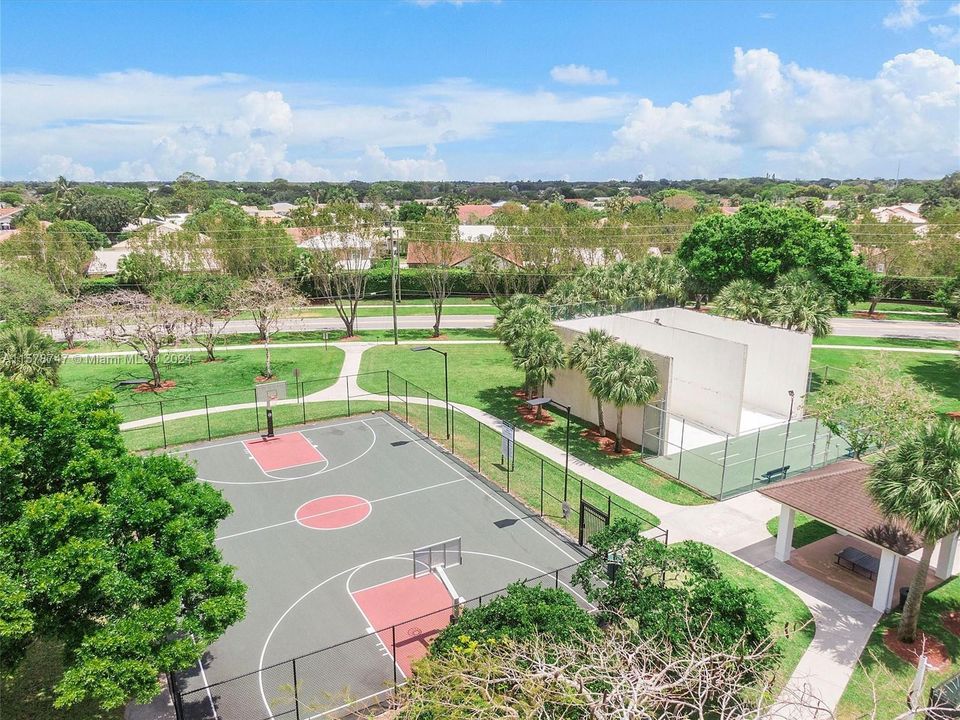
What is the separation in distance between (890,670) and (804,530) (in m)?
7.34

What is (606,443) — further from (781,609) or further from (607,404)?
(781,609)

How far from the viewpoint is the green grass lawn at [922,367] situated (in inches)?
1404

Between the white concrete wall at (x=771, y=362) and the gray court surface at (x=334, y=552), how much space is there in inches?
658

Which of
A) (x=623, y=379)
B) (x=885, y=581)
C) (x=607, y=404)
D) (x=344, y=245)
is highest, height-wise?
(x=344, y=245)

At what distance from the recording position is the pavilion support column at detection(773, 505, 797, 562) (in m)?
19.9

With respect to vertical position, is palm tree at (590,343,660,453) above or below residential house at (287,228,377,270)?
below

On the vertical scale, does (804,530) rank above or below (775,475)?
below

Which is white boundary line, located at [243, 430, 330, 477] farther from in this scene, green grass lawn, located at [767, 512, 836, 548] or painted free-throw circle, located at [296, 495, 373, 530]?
green grass lawn, located at [767, 512, 836, 548]

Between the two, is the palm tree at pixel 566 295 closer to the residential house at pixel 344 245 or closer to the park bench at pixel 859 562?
the residential house at pixel 344 245

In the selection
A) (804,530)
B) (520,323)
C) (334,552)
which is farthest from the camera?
(520,323)

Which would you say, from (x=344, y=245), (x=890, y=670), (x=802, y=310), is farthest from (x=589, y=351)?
(x=344, y=245)

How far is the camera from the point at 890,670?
50.6 ft

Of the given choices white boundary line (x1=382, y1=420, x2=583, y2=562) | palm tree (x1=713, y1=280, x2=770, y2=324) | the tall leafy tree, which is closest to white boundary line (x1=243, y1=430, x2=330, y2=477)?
white boundary line (x1=382, y1=420, x2=583, y2=562)

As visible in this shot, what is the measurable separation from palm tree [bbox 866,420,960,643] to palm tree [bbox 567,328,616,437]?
14.0 meters
